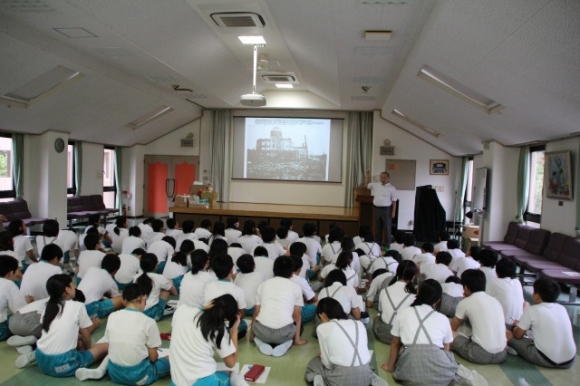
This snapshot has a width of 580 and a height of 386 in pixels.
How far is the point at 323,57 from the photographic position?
6.75 metres

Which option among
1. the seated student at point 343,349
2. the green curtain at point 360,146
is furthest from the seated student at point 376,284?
the green curtain at point 360,146

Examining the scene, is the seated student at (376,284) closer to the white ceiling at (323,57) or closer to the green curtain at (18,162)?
the white ceiling at (323,57)

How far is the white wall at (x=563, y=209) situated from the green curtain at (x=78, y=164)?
10.1 metres

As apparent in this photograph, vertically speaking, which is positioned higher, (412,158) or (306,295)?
(412,158)

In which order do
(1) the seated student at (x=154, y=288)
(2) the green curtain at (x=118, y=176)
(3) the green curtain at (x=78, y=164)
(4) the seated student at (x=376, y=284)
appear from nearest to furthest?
(1) the seated student at (x=154, y=288)
(4) the seated student at (x=376, y=284)
(3) the green curtain at (x=78, y=164)
(2) the green curtain at (x=118, y=176)

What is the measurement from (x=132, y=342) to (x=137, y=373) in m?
0.27

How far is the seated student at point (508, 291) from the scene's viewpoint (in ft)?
12.8

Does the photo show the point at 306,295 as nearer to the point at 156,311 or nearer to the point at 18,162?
the point at 156,311

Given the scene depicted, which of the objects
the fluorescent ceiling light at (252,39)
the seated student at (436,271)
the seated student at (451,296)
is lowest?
the seated student at (451,296)

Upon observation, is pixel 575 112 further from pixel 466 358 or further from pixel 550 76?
pixel 466 358

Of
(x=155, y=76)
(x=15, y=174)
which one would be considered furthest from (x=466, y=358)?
(x=15, y=174)

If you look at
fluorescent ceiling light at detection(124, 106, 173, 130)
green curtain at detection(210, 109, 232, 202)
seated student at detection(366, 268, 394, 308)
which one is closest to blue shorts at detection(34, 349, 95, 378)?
seated student at detection(366, 268, 394, 308)

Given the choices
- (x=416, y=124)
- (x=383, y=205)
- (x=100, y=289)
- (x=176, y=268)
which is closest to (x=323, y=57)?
(x=383, y=205)

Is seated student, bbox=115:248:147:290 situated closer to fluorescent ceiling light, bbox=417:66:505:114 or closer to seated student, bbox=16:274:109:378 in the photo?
seated student, bbox=16:274:109:378
